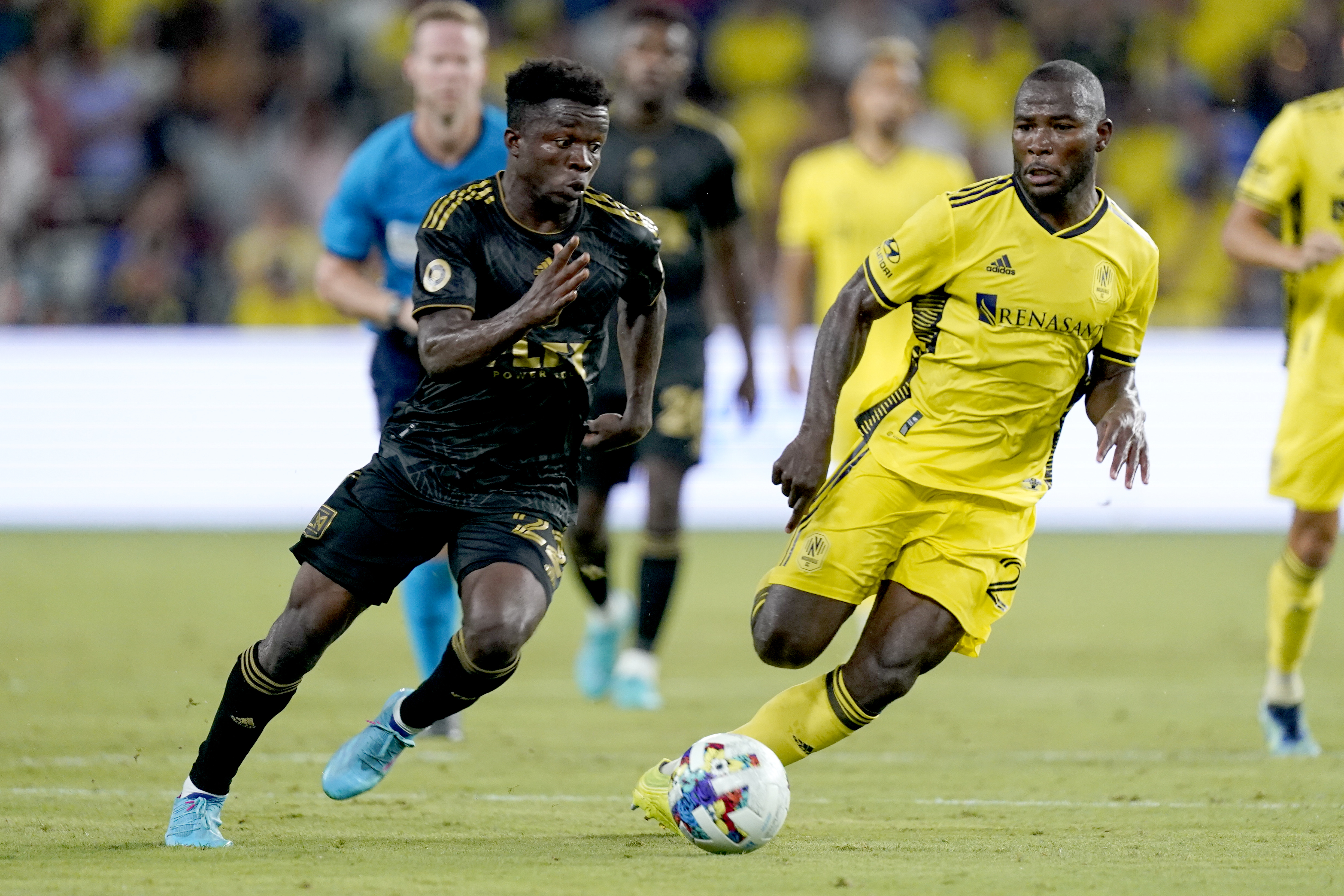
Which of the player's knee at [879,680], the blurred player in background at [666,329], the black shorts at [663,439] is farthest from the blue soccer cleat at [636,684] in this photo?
the player's knee at [879,680]

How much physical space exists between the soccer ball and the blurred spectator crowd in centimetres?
1124

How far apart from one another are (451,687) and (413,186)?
2636mm

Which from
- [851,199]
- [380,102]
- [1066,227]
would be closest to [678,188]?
[851,199]

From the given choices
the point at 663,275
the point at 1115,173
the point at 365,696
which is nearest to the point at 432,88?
the point at 663,275

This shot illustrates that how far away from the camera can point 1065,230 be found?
5.15 meters

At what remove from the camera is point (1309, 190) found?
704 cm

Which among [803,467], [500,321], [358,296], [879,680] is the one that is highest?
[500,321]

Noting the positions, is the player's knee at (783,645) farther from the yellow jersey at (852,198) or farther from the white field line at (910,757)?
the yellow jersey at (852,198)

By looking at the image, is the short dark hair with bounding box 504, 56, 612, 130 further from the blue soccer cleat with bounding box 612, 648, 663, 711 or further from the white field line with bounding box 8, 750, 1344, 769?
the blue soccer cleat with bounding box 612, 648, 663, 711

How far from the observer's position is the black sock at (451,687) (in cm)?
493

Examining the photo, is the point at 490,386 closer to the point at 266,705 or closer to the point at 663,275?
the point at 663,275

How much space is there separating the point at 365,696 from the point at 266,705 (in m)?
3.23

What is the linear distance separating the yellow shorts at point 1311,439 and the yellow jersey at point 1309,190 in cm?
4

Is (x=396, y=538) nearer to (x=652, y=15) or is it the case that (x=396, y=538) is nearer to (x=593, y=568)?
(x=593, y=568)
